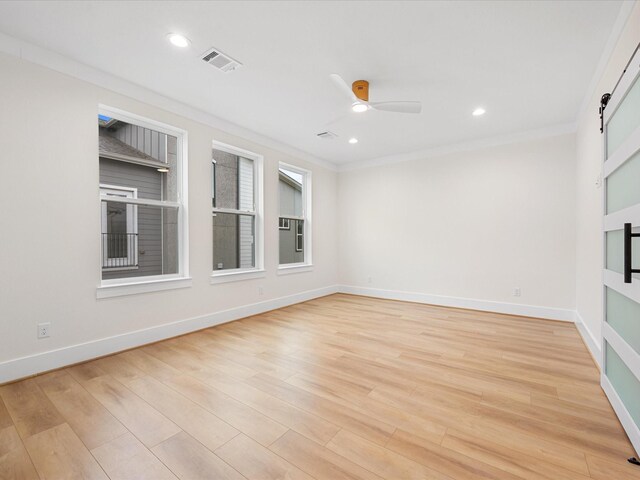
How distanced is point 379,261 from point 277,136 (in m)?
3.04

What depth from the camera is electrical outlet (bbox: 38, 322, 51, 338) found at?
102 inches

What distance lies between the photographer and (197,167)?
3.83 meters

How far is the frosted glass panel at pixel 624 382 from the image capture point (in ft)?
5.47

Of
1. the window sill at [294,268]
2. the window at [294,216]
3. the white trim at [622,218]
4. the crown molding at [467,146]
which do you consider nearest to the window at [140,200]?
the window sill at [294,268]

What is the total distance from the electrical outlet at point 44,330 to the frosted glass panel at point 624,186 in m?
4.36

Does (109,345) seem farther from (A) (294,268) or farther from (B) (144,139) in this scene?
(A) (294,268)

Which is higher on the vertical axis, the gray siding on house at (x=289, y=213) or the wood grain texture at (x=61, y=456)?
the gray siding on house at (x=289, y=213)

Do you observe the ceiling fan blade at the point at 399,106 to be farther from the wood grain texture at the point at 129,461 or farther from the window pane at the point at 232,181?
the wood grain texture at the point at 129,461

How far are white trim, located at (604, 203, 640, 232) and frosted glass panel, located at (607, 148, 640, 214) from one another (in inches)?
1.6

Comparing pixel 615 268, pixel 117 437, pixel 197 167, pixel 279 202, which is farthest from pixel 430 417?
pixel 279 202

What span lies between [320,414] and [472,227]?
13.5 ft

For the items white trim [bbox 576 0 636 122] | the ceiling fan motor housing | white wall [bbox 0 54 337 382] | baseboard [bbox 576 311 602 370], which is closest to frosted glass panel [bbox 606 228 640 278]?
baseboard [bbox 576 311 602 370]

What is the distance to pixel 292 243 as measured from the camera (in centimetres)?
572

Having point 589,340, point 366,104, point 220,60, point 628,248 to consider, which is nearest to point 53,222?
point 220,60
